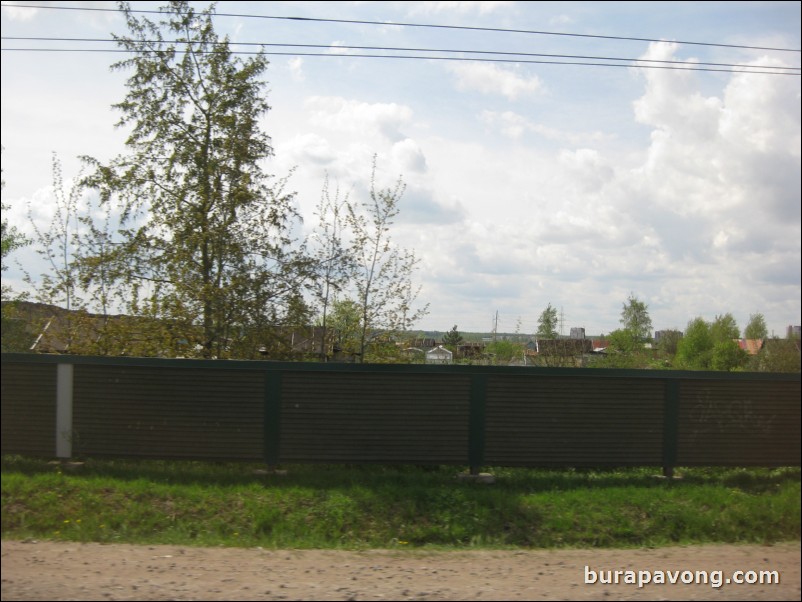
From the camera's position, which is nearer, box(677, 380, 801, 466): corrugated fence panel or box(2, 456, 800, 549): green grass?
box(2, 456, 800, 549): green grass

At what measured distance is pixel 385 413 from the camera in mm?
10602

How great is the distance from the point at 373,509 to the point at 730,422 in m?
5.46

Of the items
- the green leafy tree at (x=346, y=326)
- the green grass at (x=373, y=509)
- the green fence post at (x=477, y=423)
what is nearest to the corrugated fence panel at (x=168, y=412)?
the green grass at (x=373, y=509)

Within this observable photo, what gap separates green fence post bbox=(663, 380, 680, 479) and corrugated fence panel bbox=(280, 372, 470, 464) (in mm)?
2972

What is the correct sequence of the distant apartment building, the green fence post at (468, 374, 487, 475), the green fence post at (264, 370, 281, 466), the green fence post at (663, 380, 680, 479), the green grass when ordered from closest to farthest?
the green grass, the green fence post at (264, 370, 281, 466), the green fence post at (468, 374, 487, 475), the green fence post at (663, 380, 680, 479), the distant apartment building

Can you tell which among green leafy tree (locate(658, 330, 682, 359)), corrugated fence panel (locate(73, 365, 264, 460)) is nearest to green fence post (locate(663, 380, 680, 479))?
corrugated fence panel (locate(73, 365, 264, 460))

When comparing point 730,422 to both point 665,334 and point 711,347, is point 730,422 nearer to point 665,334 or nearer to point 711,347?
point 711,347

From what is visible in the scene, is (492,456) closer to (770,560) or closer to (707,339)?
(770,560)

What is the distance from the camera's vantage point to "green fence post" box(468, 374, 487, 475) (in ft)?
35.0

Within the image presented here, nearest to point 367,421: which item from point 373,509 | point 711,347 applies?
point 373,509

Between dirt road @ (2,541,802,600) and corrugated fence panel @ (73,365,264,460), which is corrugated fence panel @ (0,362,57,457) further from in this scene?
dirt road @ (2,541,802,600)

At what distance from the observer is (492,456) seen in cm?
1070

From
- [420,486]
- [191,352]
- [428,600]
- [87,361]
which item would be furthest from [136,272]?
[428,600]

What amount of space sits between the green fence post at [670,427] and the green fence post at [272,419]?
568 centimetres
